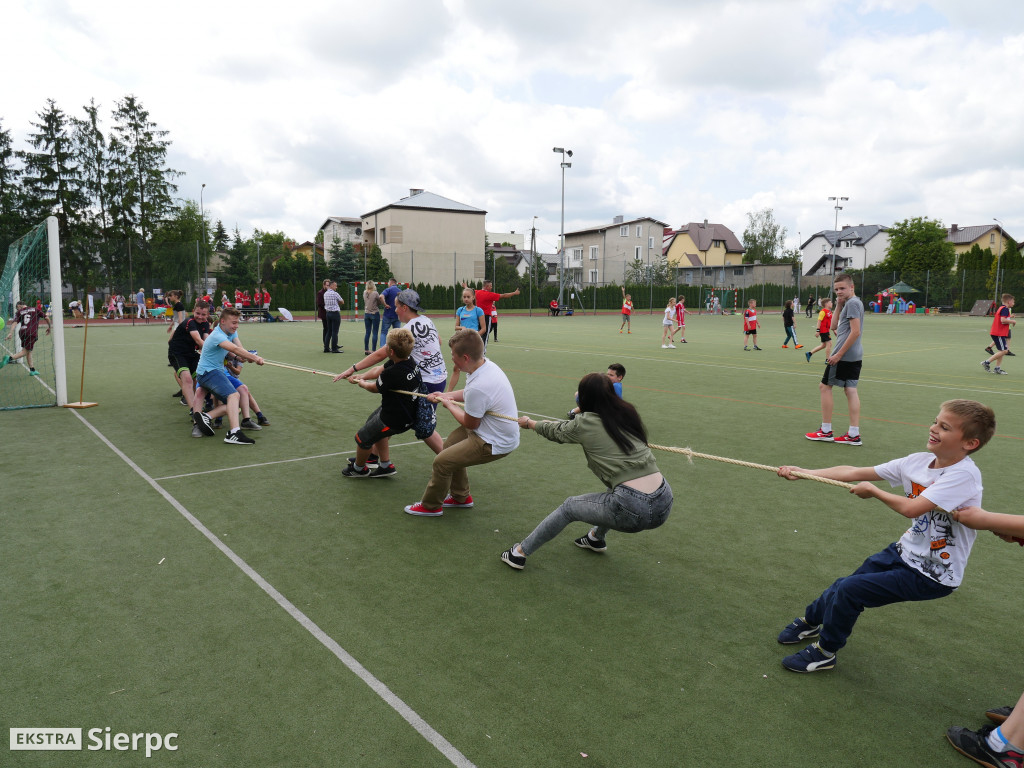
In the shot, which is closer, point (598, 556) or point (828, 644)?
point (828, 644)

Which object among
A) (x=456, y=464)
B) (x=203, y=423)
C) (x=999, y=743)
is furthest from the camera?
(x=203, y=423)

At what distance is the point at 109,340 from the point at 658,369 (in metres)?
19.9

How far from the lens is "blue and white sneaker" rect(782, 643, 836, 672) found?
3430 mm

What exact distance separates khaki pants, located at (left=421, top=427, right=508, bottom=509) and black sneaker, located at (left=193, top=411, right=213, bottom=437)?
421 centimetres

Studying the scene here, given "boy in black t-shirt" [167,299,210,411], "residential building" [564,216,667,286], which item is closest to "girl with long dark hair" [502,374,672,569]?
"boy in black t-shirt" [167,299,210,411]

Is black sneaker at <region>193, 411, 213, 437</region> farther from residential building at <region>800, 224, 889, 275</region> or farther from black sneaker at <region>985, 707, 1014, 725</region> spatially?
residential building at <region>800, 224, 889, 275</region>

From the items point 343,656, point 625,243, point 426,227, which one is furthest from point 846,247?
point 343,656

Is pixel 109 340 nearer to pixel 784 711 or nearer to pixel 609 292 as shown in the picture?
pixel 784 711

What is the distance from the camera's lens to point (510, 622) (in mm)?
3945

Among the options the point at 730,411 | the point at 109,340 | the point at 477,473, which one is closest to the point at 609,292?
the point at 109,340

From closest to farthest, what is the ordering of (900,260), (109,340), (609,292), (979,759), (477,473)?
1. (979,759)
2. (477,473)
3. (109,340)
4. (609,292)
5. (900,260)

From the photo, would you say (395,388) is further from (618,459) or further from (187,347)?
(187,347)

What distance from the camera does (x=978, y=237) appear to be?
288 feet

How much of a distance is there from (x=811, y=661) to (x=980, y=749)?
2.53 feet
